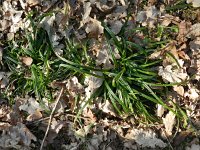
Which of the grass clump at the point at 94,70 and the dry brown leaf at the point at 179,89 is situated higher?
the grass clump at the point at 94,70

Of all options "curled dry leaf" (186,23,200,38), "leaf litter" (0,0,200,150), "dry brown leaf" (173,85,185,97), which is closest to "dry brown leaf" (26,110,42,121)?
"leaf litter" (0,0,200,150)

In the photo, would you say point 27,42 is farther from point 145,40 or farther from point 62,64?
point 145,40

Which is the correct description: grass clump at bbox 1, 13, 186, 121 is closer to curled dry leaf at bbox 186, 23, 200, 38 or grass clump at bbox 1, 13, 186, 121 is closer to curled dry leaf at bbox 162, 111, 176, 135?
curled dry leaf at bbox 162, 111, 176, 135

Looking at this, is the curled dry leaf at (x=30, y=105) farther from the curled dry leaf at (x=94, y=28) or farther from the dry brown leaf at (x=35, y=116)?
the curled dry leaf at (x=94, y=28)

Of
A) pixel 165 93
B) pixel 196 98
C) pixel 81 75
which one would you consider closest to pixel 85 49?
pixel 81 75

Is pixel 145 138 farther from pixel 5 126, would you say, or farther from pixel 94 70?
pixel 5 126

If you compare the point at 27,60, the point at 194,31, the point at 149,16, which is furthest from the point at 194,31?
the point at 27,60

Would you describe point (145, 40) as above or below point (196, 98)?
above

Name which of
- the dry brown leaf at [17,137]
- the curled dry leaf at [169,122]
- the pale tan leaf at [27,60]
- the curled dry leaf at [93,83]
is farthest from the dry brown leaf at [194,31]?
the dry brown leaf at [17,137]

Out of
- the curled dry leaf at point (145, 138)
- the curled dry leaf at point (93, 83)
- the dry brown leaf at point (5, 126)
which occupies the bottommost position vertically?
the curled dry leaf at point (145, 138)
